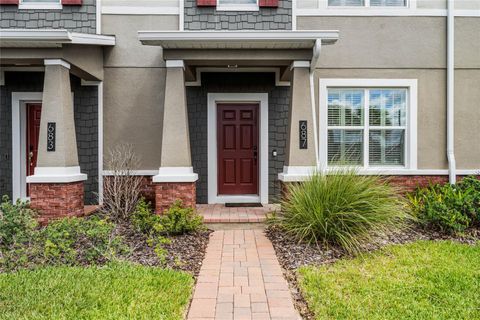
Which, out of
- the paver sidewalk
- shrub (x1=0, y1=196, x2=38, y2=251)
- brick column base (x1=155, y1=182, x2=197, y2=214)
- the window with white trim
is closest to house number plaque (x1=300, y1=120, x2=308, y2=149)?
the paver sidewalk

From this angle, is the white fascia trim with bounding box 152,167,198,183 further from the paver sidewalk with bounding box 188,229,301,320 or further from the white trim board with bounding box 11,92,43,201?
the white trim board with bounding box 11,92,43,201

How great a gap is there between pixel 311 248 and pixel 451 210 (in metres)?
2.61

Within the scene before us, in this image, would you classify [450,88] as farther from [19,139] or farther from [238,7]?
[19,139]

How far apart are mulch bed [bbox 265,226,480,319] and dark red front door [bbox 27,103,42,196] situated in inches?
216

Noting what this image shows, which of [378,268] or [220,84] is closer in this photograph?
[378,268]

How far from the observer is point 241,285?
12.6 ft

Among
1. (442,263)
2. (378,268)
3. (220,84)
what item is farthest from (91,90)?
(442,263)

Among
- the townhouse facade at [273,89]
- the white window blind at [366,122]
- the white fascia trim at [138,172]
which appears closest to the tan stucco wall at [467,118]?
the townhouse facade at [273,89]

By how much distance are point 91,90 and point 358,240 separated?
6111 millimetres

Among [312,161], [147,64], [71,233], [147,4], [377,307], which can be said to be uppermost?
[147,4]

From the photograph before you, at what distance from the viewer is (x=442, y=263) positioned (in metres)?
4.43

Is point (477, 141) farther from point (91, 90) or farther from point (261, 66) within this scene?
point (91, 90)

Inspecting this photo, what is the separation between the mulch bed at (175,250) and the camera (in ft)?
14.6

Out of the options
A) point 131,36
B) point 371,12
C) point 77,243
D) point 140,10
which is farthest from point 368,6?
point 77,243
